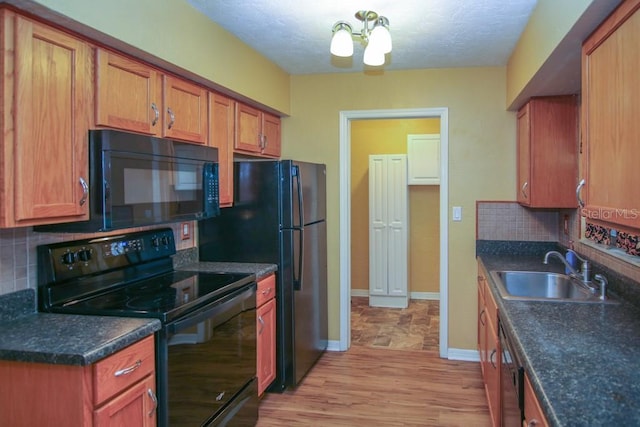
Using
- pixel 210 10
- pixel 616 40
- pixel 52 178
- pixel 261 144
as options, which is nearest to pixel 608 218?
pixel 616 40

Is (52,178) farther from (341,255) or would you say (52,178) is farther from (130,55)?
(341,255)

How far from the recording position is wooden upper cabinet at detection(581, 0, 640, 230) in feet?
4.42

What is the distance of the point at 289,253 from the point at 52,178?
167cm

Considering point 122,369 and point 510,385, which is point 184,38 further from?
point 510,385

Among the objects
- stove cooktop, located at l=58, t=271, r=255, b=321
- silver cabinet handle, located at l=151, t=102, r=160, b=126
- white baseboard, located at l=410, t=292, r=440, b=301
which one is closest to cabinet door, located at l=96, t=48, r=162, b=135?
silver cabinet handle, located at l=151, t=102, r=160, b=126

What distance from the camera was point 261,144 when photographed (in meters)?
3.52

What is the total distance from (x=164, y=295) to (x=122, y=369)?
1.80 feet

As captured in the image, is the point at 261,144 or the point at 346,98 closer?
the point at 261,144

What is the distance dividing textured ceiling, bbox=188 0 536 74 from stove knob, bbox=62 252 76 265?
1.36 m

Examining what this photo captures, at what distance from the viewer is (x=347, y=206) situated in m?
3.95

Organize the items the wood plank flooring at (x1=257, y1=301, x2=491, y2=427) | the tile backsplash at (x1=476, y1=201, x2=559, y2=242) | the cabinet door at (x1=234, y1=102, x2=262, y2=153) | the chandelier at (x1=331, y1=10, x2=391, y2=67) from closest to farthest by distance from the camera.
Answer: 1. the chandelier at (x1=331, y1=10, x2=391, y2=67)
2. the wood plank flooring at (x1=257, y1=301, x2=491, y2=427)
3. the cabinet door at (x1=234, y1=102, x2=262, y2=153)
4. the tile backsplash at (x1=476, y1=201, x2=559, y2=242)

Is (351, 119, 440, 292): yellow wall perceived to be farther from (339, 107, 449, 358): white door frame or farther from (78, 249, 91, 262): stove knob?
(78, 249, 91, 262): stove knob

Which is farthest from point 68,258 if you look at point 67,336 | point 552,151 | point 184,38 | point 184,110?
point 552,151

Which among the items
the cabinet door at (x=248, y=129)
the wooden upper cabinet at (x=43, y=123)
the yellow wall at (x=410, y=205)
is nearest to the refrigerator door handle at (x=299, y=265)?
the cabinet door at (x=248, y=129)
